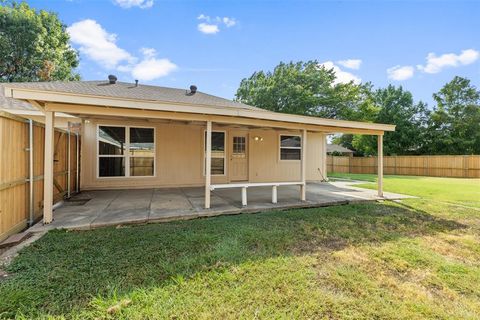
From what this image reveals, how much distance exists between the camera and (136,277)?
2.48 metres

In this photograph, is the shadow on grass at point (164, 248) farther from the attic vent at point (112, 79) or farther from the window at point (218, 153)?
the attic vent at point (112, 79)

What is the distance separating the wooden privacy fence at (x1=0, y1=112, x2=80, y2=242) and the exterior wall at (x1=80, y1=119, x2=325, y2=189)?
3.02m

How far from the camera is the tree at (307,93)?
2064 centimetres

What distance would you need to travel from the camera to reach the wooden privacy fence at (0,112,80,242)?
3.30 m

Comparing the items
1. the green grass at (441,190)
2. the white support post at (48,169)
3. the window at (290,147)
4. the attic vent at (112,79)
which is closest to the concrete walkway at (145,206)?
the white support post at (48,169)

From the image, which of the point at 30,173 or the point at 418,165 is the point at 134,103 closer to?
the point at 30,173

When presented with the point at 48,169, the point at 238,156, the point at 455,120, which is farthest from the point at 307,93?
the point at 48,169

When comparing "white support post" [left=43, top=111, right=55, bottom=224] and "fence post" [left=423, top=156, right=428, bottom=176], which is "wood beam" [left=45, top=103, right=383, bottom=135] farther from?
"fence post" [left=423, top=156, right=428, bottom=176]

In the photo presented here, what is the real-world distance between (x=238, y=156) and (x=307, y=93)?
45.6ft

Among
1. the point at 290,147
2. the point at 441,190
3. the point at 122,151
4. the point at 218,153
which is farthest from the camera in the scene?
the point at 290,147

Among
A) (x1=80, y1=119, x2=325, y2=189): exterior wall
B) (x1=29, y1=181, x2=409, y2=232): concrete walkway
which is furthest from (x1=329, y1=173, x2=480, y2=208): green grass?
(x1=80, y1=119, x2=325, y2=189): exterior wall

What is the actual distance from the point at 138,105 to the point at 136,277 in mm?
3228

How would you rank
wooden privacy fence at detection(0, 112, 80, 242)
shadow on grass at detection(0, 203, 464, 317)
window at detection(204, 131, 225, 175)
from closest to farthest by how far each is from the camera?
shadow on grass at detection(0, 203, 464, 317) → wooden privacy fence at detection(0, 112, 80, 242) → window at detection(204, 131, 225, 175)

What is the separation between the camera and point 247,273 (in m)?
2.63
